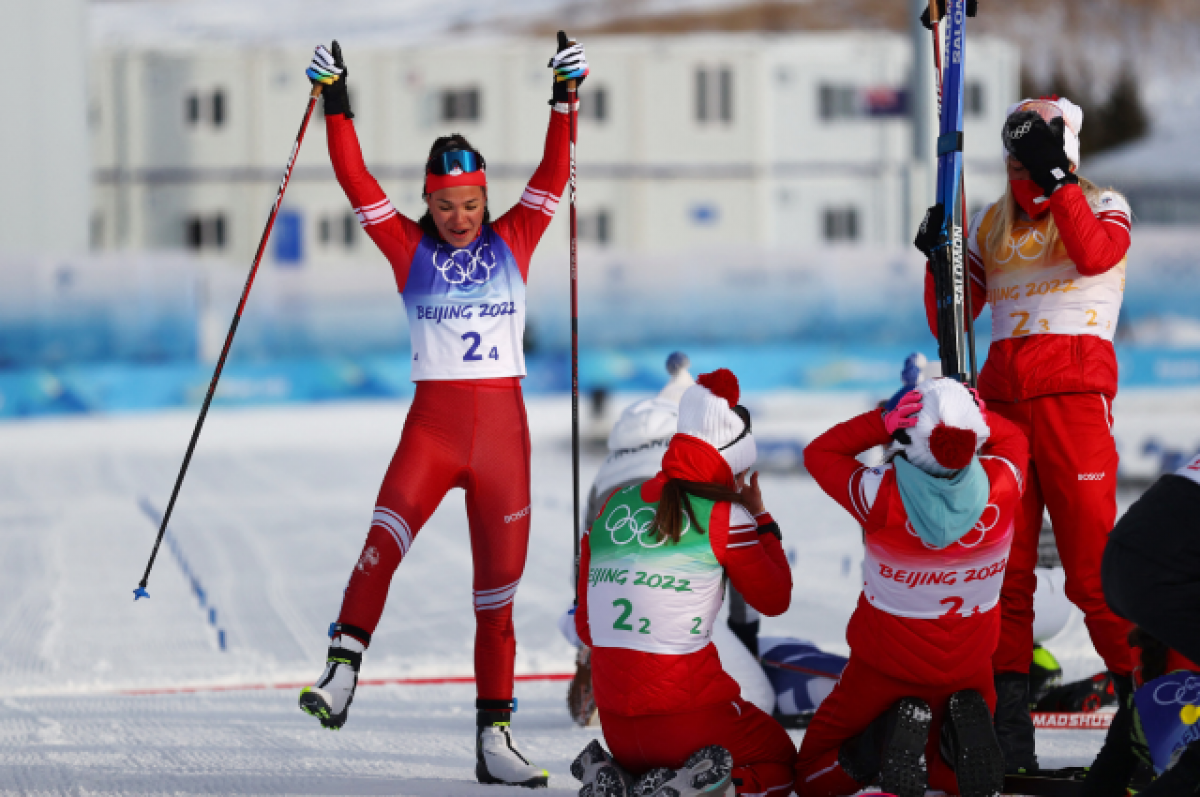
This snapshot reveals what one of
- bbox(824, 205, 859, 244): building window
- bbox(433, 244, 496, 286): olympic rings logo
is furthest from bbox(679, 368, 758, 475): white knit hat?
bbox(824, 205, 859, 244): building window

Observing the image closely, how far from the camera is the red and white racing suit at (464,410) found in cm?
379

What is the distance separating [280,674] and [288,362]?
11.9 meters

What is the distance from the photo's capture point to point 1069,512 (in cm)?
365

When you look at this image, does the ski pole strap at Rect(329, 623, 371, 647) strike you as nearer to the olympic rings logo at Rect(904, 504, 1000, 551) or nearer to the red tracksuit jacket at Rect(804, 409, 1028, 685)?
the red tracksuit jacket at Rect(804, 409, 1028, 685)

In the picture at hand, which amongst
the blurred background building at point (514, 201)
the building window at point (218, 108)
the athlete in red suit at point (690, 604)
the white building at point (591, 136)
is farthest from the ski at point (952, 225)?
the building window at point (218, 108)

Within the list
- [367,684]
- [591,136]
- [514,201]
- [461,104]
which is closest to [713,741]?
[367,684]

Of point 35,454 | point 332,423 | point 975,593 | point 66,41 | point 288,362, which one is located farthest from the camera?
point 66,41

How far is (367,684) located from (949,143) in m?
3.01

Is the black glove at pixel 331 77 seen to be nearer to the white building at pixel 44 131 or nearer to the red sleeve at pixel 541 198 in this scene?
the red sleeve at pixel 541 198

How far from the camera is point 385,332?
1752 centimetres

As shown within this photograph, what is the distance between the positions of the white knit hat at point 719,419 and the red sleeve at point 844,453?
0.16 m

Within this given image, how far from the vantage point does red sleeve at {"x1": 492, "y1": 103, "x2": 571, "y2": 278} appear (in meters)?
3.99

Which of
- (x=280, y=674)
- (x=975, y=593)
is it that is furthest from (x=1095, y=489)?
(x=280, y=674)

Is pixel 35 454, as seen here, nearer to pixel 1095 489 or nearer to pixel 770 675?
pixel 770 675
